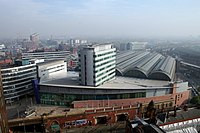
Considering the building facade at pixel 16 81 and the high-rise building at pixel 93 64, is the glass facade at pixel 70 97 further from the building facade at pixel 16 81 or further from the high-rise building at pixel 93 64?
the building facade at pixel 16 81

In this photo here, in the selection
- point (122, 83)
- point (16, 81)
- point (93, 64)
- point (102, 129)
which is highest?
point (93, 64)

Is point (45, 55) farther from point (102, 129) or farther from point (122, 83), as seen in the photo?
point (102, 129)

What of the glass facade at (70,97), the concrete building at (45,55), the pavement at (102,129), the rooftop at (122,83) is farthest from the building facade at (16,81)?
the concrete building at (45,55)

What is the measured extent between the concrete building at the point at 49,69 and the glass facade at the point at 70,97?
8333 mm

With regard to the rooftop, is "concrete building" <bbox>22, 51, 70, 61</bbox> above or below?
above

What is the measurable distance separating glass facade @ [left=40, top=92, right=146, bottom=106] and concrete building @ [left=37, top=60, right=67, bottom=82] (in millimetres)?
8333

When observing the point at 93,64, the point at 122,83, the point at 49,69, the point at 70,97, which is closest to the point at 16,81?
the point at 49,69

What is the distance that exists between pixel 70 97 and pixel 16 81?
817 inches

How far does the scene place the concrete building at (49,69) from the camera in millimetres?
68875

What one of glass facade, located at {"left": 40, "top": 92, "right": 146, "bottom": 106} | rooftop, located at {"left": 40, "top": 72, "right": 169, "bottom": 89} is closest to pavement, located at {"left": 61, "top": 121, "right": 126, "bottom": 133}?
glass facade, located at {"left": 40, "top": 92, "right": 146, "bottom": 106}

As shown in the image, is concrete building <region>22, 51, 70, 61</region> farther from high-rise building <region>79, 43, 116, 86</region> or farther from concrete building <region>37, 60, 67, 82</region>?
high-rise building <region>79, 43, 116, 86</region>

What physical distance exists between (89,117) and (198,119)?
2614 cm

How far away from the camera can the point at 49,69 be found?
74.4 meters

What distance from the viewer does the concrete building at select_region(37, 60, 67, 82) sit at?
68.9 meters
